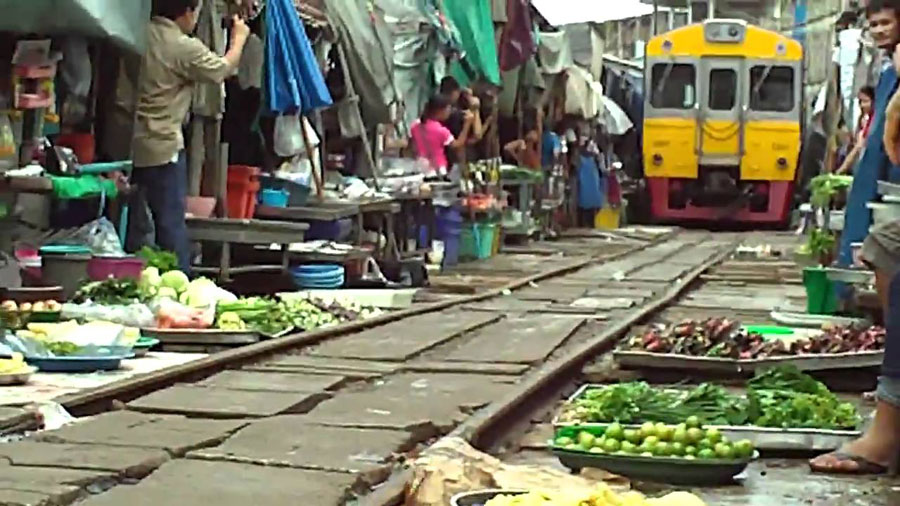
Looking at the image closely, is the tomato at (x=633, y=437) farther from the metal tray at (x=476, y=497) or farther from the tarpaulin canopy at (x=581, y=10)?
the tarpaulin canopy at (x=581, y=10)

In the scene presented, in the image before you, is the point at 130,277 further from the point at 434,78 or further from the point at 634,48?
the point at 634,48

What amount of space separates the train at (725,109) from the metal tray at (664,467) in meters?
19.9

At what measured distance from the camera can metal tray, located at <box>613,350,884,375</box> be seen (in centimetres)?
702

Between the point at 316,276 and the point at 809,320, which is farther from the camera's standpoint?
the point at 316,276

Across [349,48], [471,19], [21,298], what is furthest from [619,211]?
[21,298]

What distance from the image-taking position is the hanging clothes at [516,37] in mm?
19234

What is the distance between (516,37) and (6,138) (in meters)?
11.5

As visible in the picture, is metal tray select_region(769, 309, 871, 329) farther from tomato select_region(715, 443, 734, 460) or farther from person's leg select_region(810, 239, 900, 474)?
tomato select_region(715, 443, 734, 460)

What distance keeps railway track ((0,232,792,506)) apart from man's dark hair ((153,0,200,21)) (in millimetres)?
2400

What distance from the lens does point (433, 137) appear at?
1600 centimetres

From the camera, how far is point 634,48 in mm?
40688

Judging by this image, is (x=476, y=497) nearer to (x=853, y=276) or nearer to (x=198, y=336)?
(x=198, y=336)

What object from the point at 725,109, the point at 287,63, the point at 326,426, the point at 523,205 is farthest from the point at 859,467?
the point at 725,109

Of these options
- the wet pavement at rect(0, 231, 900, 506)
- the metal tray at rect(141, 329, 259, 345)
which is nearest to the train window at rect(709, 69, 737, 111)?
the wet pavement at rect(0, 231, 900, 506)
